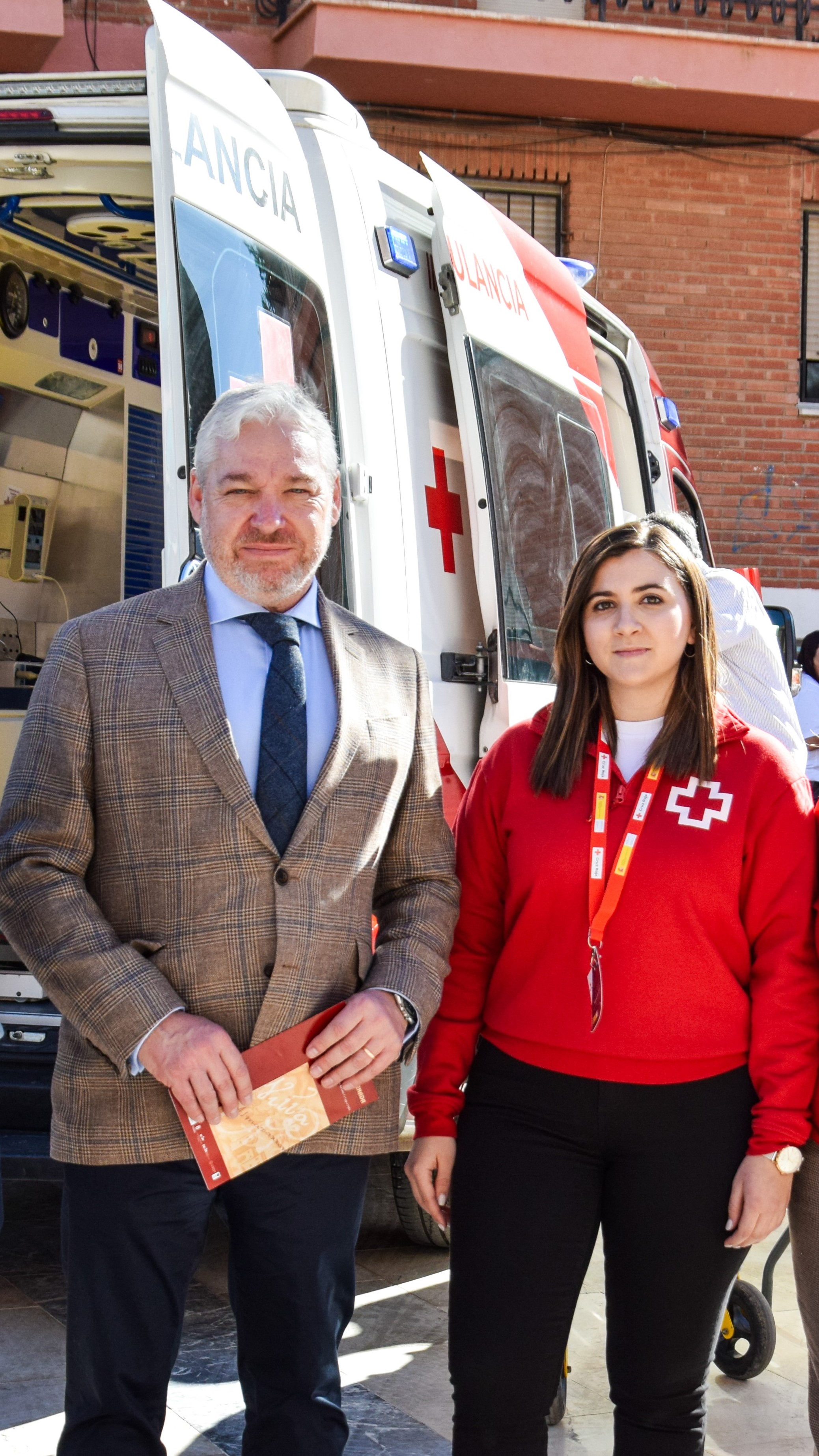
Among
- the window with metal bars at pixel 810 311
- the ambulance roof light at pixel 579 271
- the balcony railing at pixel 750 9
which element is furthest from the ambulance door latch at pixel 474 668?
the balcony railing at pixel 750 9

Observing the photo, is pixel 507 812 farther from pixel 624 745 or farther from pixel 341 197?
pixel 341 197

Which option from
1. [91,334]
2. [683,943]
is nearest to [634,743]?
[683,943]

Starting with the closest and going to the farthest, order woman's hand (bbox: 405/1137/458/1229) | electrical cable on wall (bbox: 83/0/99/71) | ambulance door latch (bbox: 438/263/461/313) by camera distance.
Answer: woman's hand (bbox: 405/1137/458/1229) → ambulance door latch (bbox: 438/263/461/313) → electrical cable on wall (bbox: 83/0/99/71)

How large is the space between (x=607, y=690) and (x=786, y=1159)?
0.75m

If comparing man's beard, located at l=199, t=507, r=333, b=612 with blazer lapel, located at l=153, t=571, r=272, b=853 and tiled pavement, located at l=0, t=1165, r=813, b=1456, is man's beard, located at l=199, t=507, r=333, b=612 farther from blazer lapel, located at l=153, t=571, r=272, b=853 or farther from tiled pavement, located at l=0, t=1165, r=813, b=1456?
tiled pavement, located at l=0, t=1165, r=813, b=1456

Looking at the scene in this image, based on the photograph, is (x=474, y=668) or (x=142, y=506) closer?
(x=474, y=668)

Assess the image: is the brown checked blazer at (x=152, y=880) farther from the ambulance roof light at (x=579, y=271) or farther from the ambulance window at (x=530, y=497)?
the ambulance roof light at (x=579, y=271)

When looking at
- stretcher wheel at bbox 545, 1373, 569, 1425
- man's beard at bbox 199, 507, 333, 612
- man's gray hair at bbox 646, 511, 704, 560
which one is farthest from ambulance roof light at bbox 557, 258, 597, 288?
stretcher wheel at bbox 545, 1373, 569, 1425

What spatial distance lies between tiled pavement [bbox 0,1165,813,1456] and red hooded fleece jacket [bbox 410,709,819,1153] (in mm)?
1158

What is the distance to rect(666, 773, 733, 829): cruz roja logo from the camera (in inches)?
87.1

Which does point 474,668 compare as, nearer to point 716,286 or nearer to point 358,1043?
point 358,1043

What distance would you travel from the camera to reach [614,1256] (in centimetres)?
220

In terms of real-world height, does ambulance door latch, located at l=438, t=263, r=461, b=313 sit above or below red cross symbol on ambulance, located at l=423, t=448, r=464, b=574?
above

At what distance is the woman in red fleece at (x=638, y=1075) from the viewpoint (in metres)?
2.15
